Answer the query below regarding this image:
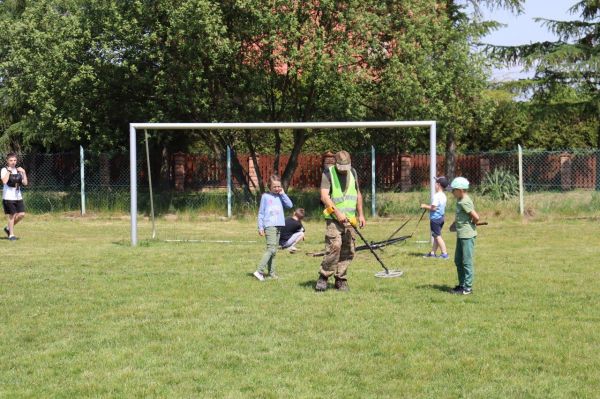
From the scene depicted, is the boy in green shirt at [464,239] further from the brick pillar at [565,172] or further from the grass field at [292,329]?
the brick pillar at [565,172]

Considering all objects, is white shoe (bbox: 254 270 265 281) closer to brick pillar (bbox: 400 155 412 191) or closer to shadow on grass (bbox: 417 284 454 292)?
shadow on grass (bbox: 417 284 454 292)

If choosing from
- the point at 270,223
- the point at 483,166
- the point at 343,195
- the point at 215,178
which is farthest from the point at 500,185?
the point at 343,195

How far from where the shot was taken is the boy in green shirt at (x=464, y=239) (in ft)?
28.6

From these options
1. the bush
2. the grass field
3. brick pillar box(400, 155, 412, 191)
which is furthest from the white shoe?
brick pillar box(400, 155, 412, 191)

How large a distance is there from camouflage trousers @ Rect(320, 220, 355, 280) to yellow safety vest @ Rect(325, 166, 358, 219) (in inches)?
6.2

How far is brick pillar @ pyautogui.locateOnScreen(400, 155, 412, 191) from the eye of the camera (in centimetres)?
2314

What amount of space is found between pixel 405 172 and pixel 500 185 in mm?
3257

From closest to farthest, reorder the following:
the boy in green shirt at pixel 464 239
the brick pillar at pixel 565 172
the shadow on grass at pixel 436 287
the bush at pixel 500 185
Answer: the boy in green shirt at pixel 464 239 → the shadow on grass at pixel 436 287 → the bush at pixel 500 185 → the brick pillar at pixel 565 172

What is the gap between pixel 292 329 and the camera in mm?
7039

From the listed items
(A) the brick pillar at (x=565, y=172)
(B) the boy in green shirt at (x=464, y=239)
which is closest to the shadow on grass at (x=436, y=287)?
(B) the boy in green shirt at (x=464, y=239)

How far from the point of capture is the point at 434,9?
22469 mm

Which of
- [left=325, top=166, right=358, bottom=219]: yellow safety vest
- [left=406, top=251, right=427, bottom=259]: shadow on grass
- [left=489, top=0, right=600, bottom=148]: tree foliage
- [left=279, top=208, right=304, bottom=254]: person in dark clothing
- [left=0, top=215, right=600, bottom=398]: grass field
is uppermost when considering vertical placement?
[left=489, top=0, right=600, bottom=148]: tree foliage

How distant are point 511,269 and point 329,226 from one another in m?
3.29

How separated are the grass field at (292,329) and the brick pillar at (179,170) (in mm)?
11869
